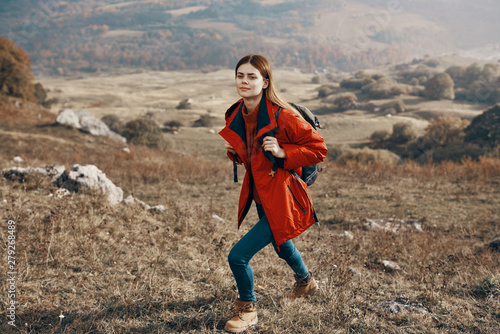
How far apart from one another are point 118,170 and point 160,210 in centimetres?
438

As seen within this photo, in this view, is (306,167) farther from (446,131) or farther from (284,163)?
(446,131)

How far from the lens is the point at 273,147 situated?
7.34 feet

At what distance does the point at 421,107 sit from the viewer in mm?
39469

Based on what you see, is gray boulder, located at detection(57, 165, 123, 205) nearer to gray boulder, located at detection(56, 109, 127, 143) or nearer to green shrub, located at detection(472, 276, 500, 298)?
green shrub, located at detection(472, 276, 500, 298)

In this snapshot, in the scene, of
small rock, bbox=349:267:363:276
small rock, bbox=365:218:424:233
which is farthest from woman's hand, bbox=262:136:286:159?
small rock, bbox=365:218:424:233

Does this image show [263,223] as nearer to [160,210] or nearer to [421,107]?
[160,210]

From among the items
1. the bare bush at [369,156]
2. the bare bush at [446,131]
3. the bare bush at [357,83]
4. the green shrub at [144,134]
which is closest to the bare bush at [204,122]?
the green shrub at [144,134]

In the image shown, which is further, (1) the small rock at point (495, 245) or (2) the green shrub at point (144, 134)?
(2) the green shrub at point (144, 134)

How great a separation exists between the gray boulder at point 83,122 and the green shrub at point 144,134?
55.6 inches

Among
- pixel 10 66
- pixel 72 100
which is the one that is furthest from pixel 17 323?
pixel 72 100

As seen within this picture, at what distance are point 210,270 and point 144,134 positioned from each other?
62.9 feet

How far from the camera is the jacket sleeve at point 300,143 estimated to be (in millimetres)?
2301

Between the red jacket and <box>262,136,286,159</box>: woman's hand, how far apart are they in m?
0.04

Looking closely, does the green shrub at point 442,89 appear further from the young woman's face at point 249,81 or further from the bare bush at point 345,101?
the young woman's face at point 249,81
